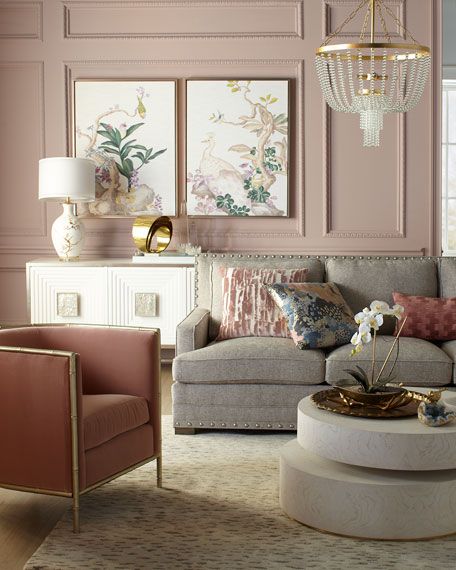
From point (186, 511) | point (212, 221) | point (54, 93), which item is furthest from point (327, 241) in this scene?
point (186, 511)

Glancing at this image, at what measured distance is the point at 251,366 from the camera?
419cm

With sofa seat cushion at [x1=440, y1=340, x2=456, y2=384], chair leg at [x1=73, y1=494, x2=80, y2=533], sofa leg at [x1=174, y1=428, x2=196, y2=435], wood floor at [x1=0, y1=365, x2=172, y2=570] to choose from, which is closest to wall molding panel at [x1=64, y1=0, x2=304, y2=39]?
sofa seat cushion at [x1=440, y1=340, x2=456, y2=384]

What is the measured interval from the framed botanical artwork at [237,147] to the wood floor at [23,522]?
3141 mm

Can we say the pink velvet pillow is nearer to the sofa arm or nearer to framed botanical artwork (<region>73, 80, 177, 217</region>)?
the sofa arm

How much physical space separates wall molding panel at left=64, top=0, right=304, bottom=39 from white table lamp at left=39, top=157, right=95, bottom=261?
3.44 ft

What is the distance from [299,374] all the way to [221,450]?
0.51 metres

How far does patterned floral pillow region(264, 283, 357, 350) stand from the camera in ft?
14.2

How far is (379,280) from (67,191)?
2.11m

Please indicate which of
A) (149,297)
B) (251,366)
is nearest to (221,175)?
(149,297)

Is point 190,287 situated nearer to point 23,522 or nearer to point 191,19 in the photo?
point 191,19

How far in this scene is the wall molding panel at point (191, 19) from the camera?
20.1ft

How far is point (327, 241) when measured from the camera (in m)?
6.18

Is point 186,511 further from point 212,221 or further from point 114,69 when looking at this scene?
point 114,69

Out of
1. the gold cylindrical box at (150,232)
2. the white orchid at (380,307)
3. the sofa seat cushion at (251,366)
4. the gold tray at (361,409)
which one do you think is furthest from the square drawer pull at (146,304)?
the white orchid at (380,307)
